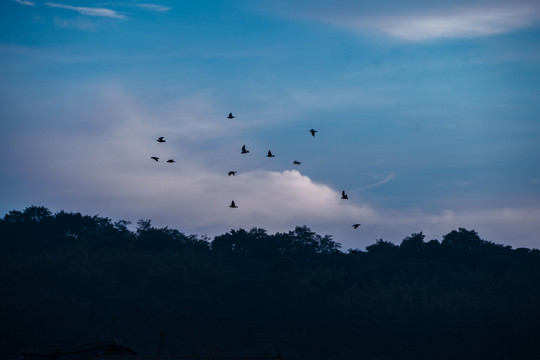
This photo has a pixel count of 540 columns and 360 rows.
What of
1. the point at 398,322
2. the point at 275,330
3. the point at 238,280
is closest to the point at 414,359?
the point at 398,322

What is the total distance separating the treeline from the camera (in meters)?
91.4

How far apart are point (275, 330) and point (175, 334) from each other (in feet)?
38.0

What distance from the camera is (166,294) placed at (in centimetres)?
10338

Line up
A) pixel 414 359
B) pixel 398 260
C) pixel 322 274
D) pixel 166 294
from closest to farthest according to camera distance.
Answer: pixel 414 359, pixel 166 294, pixel 322 274, pixel 398 260

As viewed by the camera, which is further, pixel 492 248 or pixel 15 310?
pixel 492 248

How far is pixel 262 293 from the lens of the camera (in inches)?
4060

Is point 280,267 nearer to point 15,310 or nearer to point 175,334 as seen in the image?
point 175,334

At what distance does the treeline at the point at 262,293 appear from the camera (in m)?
91.4

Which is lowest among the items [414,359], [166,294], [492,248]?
[414,359]

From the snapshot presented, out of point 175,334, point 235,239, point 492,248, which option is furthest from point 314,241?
point 175,334

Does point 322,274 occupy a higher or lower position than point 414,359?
higher

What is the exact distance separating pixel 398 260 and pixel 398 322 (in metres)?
21.7

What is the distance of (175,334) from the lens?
9569cm

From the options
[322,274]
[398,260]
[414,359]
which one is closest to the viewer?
[414,359]
